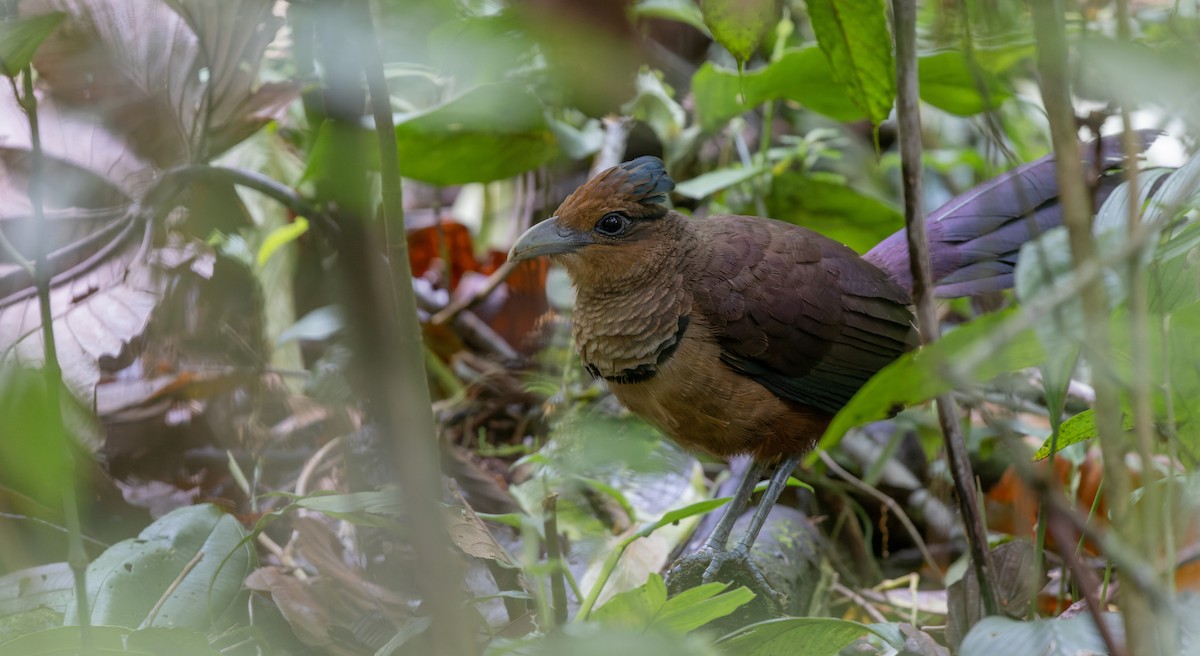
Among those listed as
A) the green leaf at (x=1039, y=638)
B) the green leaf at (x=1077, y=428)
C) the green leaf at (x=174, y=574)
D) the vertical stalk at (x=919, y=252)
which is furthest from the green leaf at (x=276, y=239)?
the green leaf at (x=1039, y=638)

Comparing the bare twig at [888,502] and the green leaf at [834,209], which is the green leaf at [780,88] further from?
the bare twig at [888,502]

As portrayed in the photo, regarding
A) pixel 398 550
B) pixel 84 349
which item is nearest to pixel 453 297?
pixel 398 550

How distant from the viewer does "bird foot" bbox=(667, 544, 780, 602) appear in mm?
2334

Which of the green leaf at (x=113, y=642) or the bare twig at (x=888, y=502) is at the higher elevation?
the green leaf at (x=113, y=642)

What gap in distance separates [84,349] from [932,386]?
1.78 metres

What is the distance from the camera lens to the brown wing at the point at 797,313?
2.40m

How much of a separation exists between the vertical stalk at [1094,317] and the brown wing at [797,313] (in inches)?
49.5

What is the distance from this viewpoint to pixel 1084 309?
0.99 meters

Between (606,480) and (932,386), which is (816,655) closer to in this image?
(932,386)

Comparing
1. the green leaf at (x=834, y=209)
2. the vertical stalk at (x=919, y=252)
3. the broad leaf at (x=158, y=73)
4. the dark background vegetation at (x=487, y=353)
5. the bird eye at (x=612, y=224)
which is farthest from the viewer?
the green leaf at (x=834, y=209)

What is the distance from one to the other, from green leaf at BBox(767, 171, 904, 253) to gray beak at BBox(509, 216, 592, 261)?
4.07 feet

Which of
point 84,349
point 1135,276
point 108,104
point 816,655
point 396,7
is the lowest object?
point 816,655

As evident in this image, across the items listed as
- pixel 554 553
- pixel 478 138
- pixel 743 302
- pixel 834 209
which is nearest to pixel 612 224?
pixel 743 302

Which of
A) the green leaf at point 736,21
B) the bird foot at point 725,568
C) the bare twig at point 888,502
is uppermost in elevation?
the green leaf at point 736,21
